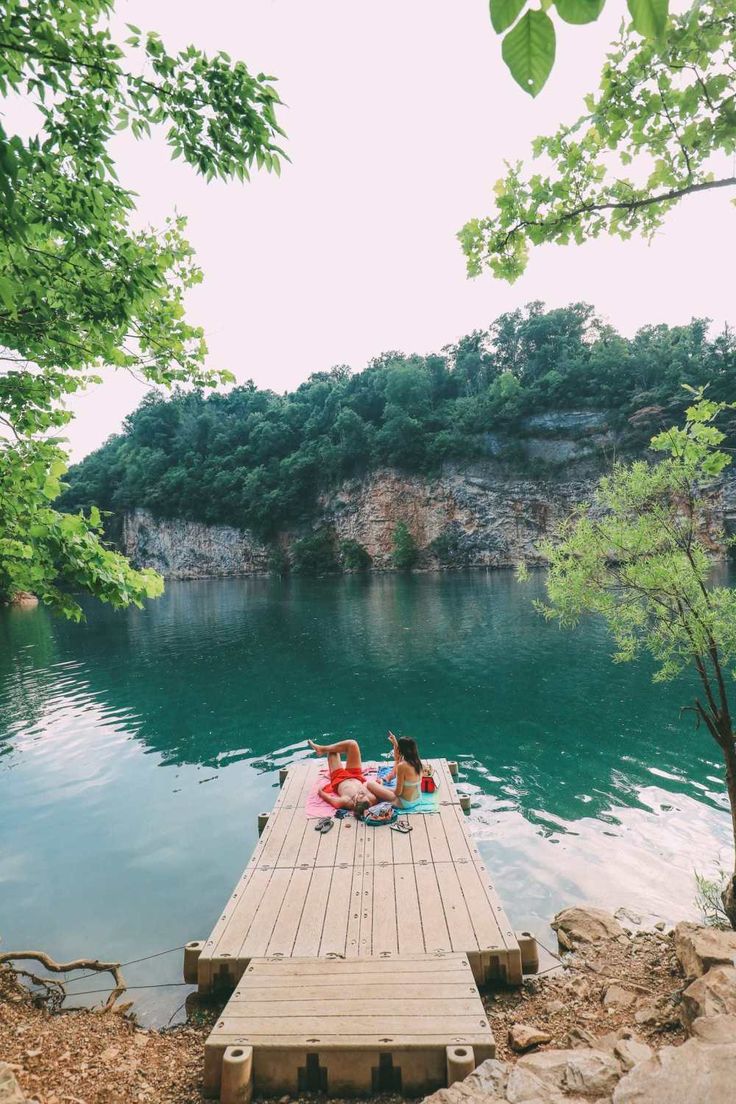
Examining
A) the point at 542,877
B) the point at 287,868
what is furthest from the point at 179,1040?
the point at 542,877

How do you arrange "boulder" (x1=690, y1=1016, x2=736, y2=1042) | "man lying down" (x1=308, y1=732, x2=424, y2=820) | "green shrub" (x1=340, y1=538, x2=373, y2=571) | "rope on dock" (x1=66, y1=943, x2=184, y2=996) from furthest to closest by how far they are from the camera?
"green shrub" (x1=340, y1=538, x2=373, y2=571)
"man lying down" (x1=308, y1=732, x2=424, y2=820)
"rope on dock" (x1=66, y1=943, x2=184, y2=996)
"boulder" (x1=690, y1=1016, x2=736, y2=1042)

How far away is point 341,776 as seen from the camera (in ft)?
30.9

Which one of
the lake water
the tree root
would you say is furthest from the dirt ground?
the lake water

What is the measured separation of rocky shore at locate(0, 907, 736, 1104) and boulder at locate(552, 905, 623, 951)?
0.02m

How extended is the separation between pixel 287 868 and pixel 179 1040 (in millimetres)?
1938

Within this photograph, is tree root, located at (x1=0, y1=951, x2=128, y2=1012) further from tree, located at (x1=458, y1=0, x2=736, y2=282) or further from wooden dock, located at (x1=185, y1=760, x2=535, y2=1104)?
tree, located at (x1=458, y1=0, x2=736, y2=282)

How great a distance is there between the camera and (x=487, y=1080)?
123 inches

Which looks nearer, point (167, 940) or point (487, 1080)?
point (487, 1080)

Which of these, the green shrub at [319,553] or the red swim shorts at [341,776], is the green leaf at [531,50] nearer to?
the red swim shorts at [341,776]

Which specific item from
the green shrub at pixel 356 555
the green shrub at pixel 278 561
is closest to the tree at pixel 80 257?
the green shrub at pixel 356 555

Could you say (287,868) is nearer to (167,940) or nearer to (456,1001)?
(167,940)

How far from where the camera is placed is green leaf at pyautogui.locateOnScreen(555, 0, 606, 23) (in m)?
1.17

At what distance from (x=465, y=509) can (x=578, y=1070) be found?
65726mm

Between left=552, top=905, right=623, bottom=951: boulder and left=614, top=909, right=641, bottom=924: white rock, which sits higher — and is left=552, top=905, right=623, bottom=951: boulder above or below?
above
